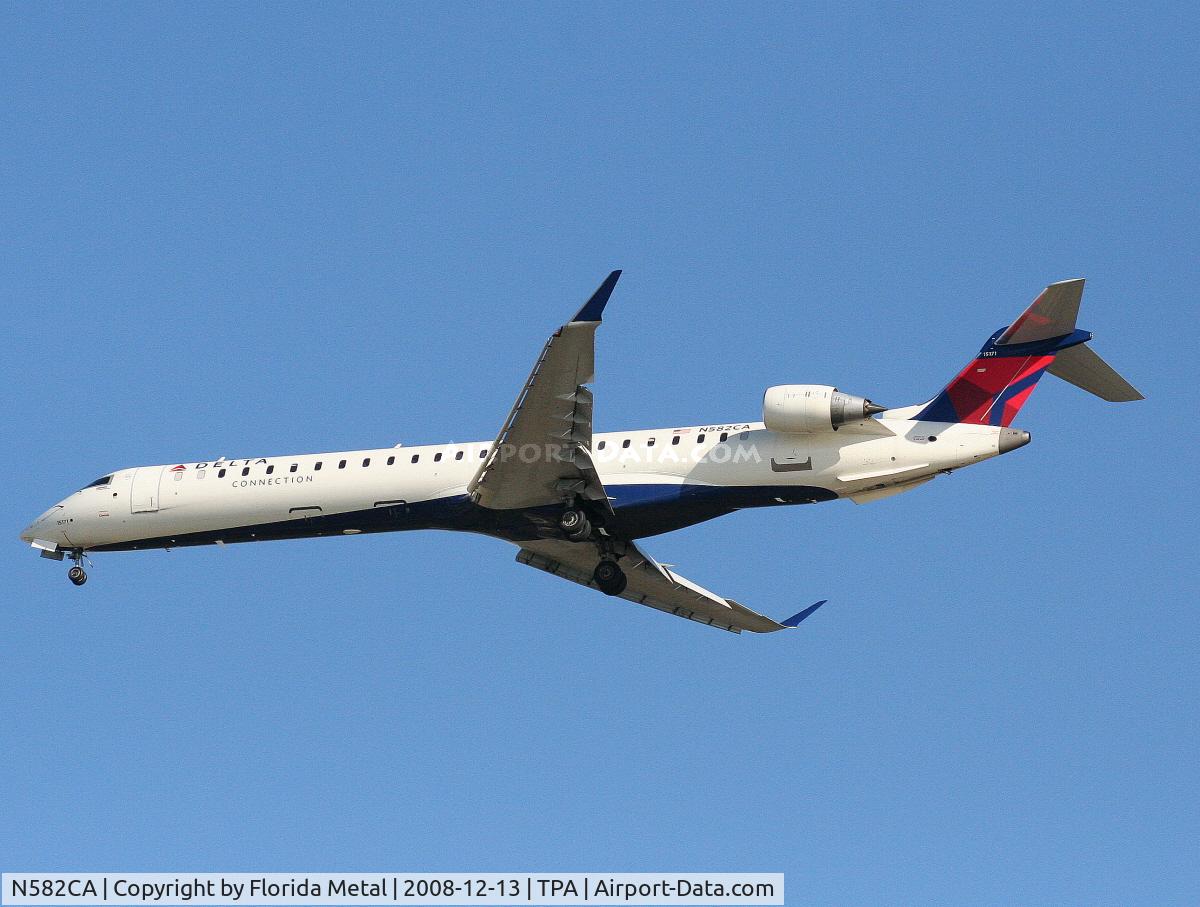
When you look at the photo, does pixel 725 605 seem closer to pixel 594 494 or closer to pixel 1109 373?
pixel 594 494

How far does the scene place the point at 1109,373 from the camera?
28.9 meters

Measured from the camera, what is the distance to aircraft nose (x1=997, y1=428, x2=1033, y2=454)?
28734 mm

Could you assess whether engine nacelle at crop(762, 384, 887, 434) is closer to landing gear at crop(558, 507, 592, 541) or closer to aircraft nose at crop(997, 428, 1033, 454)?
aircraft nose at crop(997, 428, 1033, 454)

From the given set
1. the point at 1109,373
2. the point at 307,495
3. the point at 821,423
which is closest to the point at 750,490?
the point at 821,423

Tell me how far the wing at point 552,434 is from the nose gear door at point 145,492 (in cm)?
742

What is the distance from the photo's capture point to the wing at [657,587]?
3406cm

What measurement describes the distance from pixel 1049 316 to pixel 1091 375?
4.83 feet

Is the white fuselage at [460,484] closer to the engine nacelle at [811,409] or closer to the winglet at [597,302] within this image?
the engine nacelle at [811,409]

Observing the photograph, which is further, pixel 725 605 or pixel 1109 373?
pixel 725 605

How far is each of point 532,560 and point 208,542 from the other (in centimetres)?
678

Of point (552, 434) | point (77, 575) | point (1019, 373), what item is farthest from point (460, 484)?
point (1019, 373)

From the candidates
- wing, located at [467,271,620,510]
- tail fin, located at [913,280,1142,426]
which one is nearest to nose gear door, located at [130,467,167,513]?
wing, located at [467,271,620,510]

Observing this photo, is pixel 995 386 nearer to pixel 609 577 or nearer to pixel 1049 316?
pixel 1049 316

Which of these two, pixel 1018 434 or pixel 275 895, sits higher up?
pixel 1018 434
